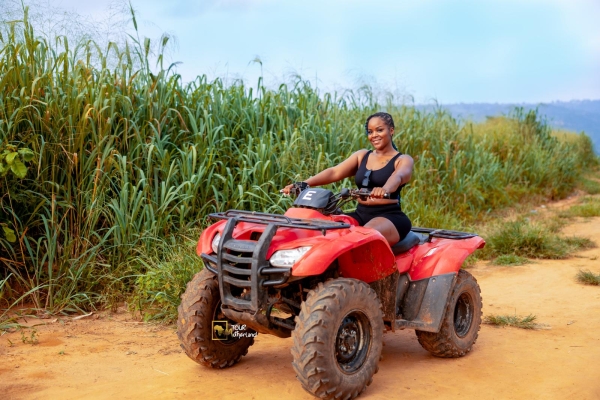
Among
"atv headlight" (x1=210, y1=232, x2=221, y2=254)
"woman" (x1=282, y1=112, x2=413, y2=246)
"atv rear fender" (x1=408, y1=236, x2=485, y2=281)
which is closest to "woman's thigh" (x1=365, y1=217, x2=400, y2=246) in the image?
"woman" (x1=282, y1=112, x2=413, y2=246)

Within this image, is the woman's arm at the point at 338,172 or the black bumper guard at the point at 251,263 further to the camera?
the woman's arm at the point at 338,172

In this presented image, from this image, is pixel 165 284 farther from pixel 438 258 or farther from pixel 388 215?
pixel 438 258

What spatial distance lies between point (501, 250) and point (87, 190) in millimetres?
4790

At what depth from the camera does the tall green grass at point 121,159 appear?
17.8ft

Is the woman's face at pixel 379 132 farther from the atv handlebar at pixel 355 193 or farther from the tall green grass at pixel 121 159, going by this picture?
the tall green grass at pixel 121 159

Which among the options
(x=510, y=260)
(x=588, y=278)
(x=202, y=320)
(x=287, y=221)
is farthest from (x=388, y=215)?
(x=510, y=260)

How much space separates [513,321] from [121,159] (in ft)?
11.9

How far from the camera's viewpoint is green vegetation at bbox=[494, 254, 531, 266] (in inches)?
288

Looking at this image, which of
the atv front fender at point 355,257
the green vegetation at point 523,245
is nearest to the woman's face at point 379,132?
the atv front fender at point 355,257

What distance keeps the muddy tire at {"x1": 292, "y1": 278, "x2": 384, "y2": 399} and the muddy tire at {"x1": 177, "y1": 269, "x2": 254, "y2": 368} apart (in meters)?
0.65

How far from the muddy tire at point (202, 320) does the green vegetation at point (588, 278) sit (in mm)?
4202

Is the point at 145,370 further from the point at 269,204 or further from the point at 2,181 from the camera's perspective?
the point at 269,204

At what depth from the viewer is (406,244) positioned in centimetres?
428

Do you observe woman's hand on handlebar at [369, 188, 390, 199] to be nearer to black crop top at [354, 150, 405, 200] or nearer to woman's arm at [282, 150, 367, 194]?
black crop top at [354, 150, 405, 200]
